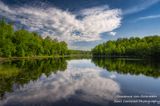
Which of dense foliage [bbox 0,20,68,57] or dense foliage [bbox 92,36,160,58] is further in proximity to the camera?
dense foliage [bbox 92,36,160,58]

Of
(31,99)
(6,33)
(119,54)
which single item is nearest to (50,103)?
(31,99)

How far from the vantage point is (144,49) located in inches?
3999

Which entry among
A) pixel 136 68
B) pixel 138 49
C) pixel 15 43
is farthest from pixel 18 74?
pixel 138 49

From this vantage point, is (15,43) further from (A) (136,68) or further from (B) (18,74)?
(B) (18,74)

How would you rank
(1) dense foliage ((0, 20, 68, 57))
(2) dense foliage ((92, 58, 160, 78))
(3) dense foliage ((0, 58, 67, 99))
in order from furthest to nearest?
(1) dense foliage ((0, 20, 68, 57))
(2) dense foliage ((92, 58, 160, 78))
(3) dense foliage ((0, 58, 67, 99))

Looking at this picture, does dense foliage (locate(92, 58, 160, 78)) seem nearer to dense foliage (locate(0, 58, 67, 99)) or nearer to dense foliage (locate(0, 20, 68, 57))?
dense foliage (locate(0, 58, 67, 99))

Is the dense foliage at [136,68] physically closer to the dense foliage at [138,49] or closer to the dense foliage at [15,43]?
the dense foliage at [15,43]

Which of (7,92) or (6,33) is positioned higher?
(6,33)

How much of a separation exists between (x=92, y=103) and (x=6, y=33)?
2752 inches

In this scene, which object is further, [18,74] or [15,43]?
[15,43]

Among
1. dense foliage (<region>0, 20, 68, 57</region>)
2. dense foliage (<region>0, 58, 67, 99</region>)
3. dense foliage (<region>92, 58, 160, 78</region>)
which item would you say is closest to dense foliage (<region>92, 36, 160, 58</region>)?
dense foliage (<region>92, 58, 160, 78</region>)

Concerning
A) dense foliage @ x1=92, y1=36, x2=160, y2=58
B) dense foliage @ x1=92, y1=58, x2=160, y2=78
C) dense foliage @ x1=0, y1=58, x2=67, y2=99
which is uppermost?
dense foliage @ x1=92, y1=36, x2=160, y2=58

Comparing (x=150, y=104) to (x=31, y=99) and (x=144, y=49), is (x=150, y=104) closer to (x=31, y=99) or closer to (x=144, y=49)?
(x=31, y=99)

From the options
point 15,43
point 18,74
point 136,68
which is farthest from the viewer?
point 15,43
